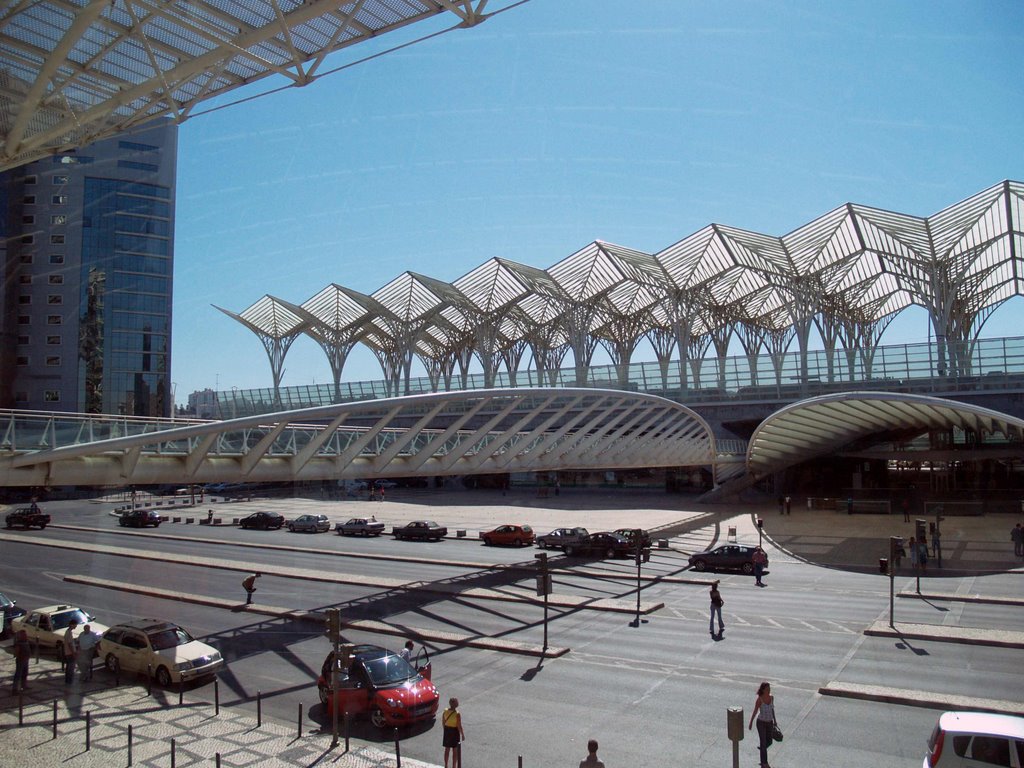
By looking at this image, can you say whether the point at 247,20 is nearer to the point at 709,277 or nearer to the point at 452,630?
the point at 452,630

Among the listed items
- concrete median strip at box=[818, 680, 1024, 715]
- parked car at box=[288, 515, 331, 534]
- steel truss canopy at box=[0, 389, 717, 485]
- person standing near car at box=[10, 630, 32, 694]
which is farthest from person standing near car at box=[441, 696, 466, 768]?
parked car at box=[288, 515, 331, 534]

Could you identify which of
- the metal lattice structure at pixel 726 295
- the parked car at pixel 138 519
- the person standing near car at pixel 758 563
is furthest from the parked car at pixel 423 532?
the metal lattice structure at pixel 726 295

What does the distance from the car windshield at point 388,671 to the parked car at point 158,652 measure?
4.08 meters

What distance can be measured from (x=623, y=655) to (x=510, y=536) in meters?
19.4

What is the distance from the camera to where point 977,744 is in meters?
9.39

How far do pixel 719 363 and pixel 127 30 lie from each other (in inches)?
2230

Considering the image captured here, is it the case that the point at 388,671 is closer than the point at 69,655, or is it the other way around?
the point at 388,671

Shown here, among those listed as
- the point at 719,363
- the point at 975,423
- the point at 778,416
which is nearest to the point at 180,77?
the point at 778,416

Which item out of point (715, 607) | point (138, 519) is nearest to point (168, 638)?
point (715, 607)

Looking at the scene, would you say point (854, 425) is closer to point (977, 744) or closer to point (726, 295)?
point (726, 295)

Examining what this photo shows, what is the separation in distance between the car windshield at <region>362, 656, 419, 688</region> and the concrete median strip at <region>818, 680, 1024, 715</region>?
7698 millimetres

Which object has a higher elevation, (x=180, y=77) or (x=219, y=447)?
(x=180, y=77)

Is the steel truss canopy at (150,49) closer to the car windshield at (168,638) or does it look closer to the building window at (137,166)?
A: the car windshield at (168,638)

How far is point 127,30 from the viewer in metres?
16.0
